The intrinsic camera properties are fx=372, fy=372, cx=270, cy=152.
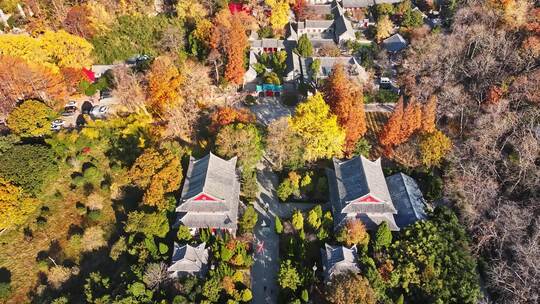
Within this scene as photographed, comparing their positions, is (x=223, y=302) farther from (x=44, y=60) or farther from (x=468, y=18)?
(x=468, y=18)

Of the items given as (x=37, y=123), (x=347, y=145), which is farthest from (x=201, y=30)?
(x=347, y=145)

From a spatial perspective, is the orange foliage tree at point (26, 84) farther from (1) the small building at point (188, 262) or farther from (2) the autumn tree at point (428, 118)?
(2) the autumn tree at point (428, 118)

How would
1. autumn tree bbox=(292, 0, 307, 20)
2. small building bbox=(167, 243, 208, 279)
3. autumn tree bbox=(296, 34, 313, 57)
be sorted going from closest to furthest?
1. small building bbox=(167, 243, 208, 279)
2. autumn tree bbox=(296, 34, 313, 57)
3. autumn tree bbox=(292, 0, 307, 20)

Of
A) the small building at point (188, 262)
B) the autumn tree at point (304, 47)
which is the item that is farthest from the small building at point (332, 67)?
the small building at point (188, 262)

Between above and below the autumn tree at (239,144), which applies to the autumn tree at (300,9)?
above

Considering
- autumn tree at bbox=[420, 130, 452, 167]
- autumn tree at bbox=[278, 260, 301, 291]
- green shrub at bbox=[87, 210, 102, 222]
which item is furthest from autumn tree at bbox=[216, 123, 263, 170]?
autumn tree at bbox=[420, 130, 452, 167]

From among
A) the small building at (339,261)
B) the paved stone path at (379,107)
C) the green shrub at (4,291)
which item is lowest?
the green shrub at (4,291)

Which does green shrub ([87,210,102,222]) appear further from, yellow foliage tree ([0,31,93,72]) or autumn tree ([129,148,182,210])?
yellow foliage tree ([0,31,93,72])
